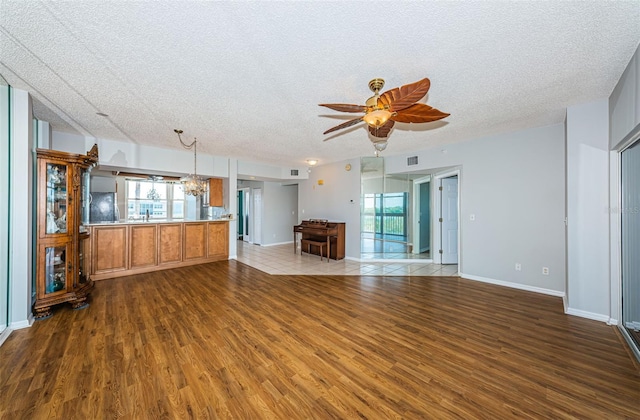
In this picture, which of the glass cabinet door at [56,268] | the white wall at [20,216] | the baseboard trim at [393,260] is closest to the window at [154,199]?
the glass cabinet door at [56,268]

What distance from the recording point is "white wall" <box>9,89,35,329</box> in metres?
2.58

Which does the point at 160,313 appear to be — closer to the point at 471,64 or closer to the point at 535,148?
the point at 471,64

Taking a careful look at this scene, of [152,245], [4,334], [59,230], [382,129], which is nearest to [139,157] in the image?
[152,245]

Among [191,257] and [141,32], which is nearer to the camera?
[141,32]

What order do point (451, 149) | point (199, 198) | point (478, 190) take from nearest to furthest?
point (478, 190) → point (451, 149) → point (199, 198)

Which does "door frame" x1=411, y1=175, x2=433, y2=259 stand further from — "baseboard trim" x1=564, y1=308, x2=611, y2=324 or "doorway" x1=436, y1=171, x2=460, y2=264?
"baseboard trim" x1=564, y1=308, x2=611, y2=324

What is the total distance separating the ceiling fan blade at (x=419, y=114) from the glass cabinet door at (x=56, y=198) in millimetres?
4183

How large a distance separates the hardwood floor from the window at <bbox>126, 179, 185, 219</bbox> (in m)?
3.55

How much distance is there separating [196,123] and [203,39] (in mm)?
2073

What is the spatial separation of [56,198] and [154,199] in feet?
12.3

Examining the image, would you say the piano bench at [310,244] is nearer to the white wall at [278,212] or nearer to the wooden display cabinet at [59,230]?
the white wall at [278,212]

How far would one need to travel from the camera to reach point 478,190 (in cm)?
445

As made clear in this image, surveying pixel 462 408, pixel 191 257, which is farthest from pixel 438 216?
pixel 191 257

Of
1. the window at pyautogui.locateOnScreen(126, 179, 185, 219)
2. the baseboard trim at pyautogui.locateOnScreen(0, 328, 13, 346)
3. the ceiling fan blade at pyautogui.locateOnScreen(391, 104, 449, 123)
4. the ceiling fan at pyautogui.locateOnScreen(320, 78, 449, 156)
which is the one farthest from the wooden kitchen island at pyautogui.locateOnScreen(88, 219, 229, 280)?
the ceiling fan blade at pyautogui.locateOnScreen(391, 104, 449, 123)
